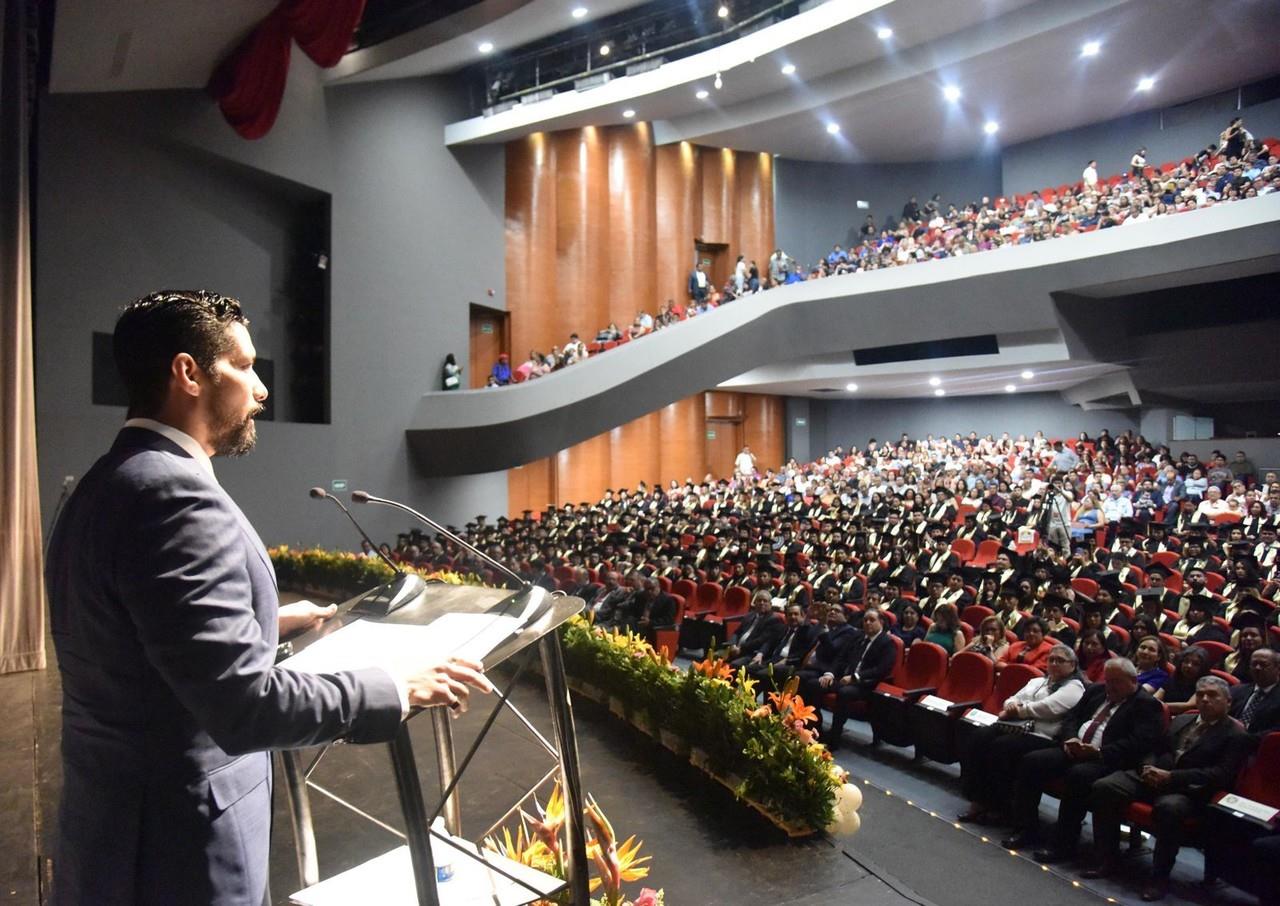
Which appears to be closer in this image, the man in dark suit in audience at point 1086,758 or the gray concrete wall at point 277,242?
the man in dark suit in audience at point 1086,758

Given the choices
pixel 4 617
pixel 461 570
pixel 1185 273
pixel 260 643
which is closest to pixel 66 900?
pixel 260 643

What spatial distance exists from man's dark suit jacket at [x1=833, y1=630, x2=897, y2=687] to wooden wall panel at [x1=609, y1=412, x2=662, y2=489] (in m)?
14.5

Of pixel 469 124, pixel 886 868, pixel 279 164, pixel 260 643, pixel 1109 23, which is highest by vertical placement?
pixel 1109 23

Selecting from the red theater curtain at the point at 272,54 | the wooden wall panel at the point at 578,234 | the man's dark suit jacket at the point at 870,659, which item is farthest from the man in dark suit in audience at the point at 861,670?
the wooden wall panel at the point at 578,234

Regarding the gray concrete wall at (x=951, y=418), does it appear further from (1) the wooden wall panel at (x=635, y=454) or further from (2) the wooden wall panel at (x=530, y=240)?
(2) the wooden wall panel at (x=530, y=240)

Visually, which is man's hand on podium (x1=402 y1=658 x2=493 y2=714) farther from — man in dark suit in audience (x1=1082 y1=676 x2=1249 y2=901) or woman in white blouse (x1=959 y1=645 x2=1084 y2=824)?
woman in white blouse (x1=959 y1=645 x2=1084 y2=824)

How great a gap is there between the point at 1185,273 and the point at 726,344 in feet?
25.2

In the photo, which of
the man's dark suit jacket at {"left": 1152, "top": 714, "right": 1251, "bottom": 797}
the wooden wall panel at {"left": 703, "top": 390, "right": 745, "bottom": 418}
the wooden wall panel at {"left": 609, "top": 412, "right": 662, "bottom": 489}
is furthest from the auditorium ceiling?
the man's dark suit jacket at {"left": 1152, "top": 714, "right": 1251, "bottom": 797}

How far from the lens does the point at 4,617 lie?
228 inches

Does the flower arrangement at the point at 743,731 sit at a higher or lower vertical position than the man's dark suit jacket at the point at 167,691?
lower

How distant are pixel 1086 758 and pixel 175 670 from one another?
Answer: 4433 millimetres

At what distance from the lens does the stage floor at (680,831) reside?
3277 mm

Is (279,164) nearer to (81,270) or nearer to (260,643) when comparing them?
(81,270)

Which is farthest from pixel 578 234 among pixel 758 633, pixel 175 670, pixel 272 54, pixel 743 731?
pixel 175 670
